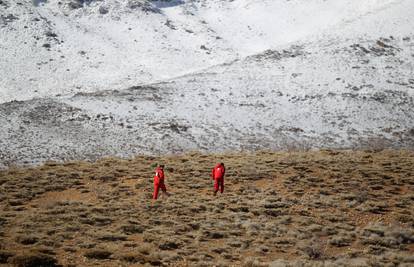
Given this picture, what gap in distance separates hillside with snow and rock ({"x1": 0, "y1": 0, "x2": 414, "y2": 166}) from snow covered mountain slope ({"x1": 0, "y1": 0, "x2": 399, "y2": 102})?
0.64 feet

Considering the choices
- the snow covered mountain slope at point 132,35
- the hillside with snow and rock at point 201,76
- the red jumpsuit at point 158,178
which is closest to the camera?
the red jumpsuit at point 158,178

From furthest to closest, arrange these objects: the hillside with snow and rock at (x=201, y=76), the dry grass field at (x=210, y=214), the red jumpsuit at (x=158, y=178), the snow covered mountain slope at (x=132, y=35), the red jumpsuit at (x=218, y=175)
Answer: the snow covered mountain slope at (x=132, y=35), the hillside with snow and rock at (x=201, y=76), the red jumpsuit at (x=218, y=175), the red jumpsuit at (x=158, y=178), the dry grass field at (x=210, y=214)

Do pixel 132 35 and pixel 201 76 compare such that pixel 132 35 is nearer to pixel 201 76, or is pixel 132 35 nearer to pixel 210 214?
pixel 201 76

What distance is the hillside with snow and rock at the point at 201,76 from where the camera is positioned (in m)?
33.1

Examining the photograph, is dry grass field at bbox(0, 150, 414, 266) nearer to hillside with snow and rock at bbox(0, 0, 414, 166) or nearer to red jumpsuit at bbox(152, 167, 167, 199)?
red jumpsuit at bbox(152, 167, 167, 199)

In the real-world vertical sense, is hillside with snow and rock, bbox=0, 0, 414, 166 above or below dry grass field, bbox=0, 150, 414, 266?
above

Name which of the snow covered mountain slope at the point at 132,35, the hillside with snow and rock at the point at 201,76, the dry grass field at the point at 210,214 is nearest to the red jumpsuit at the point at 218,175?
the dry grass field at the point at 210,214

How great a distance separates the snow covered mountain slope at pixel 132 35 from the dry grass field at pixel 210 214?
21.3 metres

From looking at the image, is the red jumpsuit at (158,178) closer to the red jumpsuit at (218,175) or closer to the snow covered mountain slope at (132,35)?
the red jumpsuit at (218,175)

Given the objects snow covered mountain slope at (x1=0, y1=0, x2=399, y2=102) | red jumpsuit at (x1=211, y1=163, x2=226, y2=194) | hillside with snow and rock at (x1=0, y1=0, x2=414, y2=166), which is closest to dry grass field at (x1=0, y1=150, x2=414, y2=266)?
red jumpsuit at (x1=211, y1=163, x2=226, y2=194)

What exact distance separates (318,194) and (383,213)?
11.7 feet

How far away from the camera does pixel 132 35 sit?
2211 inches

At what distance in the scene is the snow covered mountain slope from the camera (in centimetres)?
4675

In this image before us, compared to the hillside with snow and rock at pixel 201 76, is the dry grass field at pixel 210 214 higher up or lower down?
lower down
